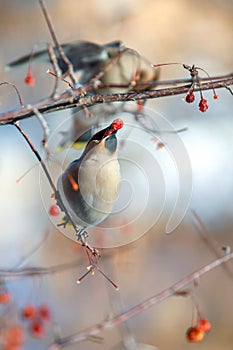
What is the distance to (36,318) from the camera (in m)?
1.53

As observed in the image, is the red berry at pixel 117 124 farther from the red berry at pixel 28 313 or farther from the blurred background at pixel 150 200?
the blurred background at pixel 150 200

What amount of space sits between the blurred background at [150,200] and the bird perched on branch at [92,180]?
745 millimetres

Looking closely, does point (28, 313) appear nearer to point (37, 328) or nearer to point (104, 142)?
point (37, 328)

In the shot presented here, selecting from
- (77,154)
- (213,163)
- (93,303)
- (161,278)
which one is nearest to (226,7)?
(213,163)

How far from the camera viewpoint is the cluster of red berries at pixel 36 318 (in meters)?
1.49

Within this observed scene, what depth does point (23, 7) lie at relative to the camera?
372 cm

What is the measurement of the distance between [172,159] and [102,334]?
4.74 ft

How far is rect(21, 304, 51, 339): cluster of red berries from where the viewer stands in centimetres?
149

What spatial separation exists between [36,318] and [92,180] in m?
0.61

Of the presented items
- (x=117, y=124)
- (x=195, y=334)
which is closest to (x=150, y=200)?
(x=195, y=334)

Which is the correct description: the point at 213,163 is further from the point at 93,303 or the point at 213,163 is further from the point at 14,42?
the point at 14,42

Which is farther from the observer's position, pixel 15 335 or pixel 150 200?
pixel 150 200

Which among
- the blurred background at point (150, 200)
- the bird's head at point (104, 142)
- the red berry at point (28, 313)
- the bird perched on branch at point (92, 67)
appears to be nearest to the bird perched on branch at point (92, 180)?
the bird's head at point (104, 142)

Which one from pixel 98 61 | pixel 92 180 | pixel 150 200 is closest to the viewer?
pixel 92 180
